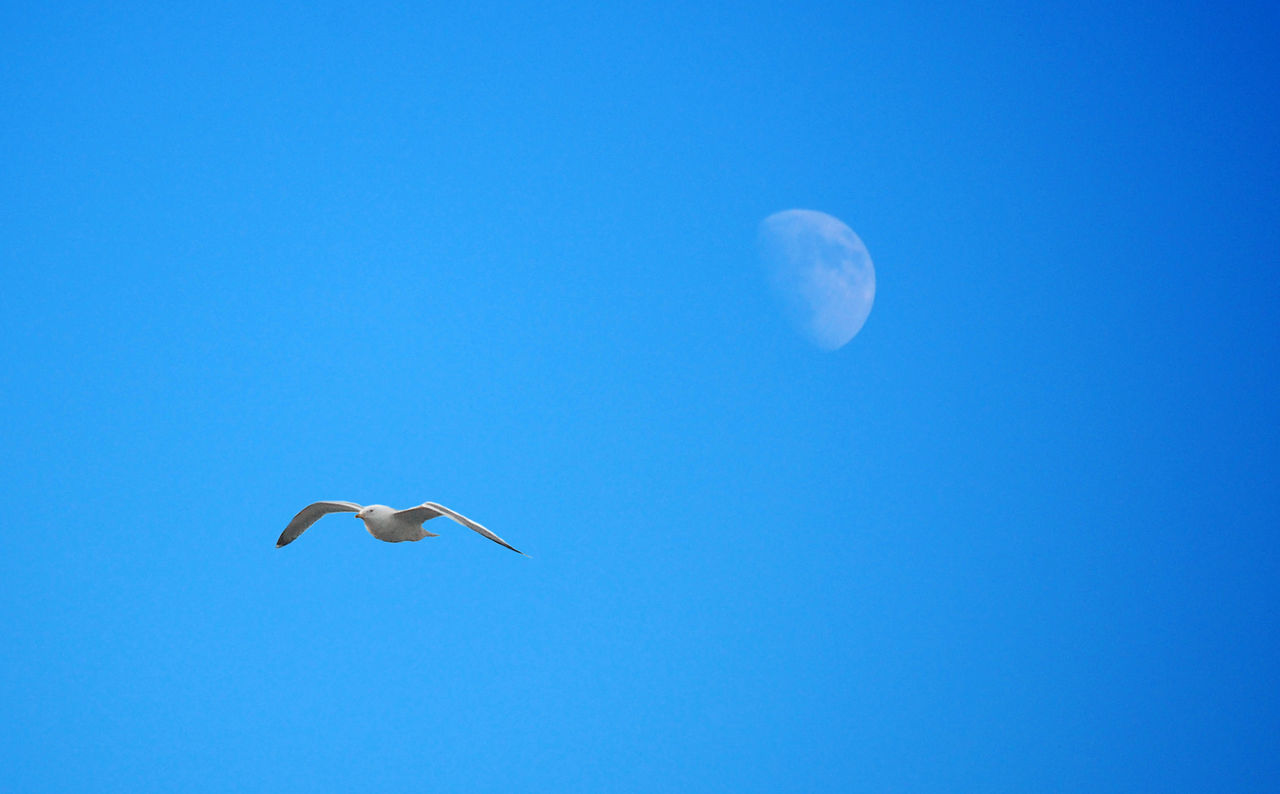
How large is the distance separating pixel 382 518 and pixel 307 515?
327 cm

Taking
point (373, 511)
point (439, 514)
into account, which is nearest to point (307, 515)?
point (373, 511)

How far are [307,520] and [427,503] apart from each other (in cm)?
557

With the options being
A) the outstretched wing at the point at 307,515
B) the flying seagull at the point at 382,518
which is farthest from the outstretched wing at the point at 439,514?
the outstretched wing at the point at 307,515

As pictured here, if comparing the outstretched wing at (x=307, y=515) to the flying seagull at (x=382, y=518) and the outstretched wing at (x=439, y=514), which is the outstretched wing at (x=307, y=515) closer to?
the flying seagull at (x=382, y=518)

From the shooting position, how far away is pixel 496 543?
1981 centimetres

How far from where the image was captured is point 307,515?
25422 millimetres

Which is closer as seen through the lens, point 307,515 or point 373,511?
point 373,511

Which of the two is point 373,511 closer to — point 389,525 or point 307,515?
point 389,525

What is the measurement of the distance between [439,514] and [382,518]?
2.35m

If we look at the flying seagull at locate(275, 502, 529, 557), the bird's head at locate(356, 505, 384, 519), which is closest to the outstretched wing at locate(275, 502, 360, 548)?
the flying seagull at locate(275, 502, 529, 557)

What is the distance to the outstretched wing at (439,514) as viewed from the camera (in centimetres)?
1953

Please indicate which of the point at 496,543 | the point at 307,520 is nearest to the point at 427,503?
the point at 496,543

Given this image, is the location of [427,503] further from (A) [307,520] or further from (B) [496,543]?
(A) [307,520]

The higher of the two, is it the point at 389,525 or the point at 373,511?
the point at 373,511
